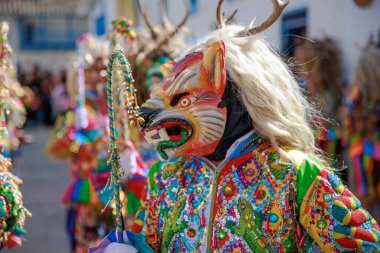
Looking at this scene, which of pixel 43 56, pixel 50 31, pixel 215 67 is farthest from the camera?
pixel 50 31

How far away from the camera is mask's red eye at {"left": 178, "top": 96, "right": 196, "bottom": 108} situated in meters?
1.94

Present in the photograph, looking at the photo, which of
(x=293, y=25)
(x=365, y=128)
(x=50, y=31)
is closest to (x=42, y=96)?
(x=50, y=31)

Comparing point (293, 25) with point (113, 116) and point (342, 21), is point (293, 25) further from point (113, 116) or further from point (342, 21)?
point (113, 116)

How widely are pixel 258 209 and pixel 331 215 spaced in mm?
229

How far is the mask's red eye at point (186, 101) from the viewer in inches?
76.5

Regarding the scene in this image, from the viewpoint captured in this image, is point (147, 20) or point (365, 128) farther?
point (365, 128)

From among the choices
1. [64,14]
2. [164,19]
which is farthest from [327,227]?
[64,14]

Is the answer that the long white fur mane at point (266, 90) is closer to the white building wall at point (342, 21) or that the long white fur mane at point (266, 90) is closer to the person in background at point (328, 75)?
the white building wall at point (342, 21)

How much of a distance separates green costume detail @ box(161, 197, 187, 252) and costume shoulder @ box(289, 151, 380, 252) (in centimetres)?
39

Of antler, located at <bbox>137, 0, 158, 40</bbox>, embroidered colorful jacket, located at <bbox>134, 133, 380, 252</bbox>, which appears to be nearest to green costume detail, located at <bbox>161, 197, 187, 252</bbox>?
embroidered colorful jacket, located at <bbox>134, 133, 380, 252</bbox>

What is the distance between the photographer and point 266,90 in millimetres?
1905

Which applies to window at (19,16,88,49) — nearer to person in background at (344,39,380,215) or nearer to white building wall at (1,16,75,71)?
white building wall at (1,16,75,71)

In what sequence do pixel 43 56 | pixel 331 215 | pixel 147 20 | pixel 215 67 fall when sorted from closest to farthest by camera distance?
pixel 331 215, pixel 215 67, pixel 147 20, pixel 43 56

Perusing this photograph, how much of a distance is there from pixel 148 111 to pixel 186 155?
0.65 feet
